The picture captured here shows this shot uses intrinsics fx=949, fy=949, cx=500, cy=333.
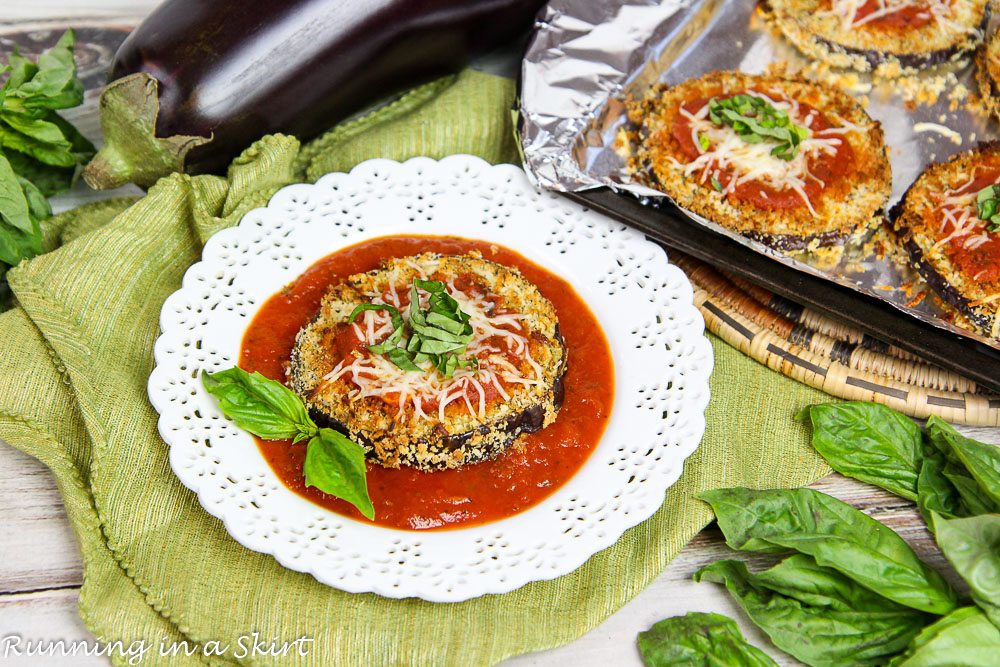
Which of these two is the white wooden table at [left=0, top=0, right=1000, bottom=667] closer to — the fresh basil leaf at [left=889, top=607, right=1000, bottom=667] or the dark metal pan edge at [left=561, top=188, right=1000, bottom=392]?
the dark metal pan edge at [left=561, top=188, right=1000, bottom=392]

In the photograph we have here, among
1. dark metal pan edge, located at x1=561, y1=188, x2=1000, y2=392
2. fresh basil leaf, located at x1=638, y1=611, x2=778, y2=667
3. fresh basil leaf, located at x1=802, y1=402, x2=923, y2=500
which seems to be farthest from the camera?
dark metal pan edge, located at x1=561, y1=188, x2=1000, y2=392

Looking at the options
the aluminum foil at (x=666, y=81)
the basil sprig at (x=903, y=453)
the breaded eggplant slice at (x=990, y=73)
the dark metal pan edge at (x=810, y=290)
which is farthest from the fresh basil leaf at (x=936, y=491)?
the breaded eggplant slice at (x=990, y=73)

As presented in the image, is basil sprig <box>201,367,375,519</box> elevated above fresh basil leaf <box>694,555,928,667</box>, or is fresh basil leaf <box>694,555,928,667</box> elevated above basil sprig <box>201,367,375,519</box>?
basil sprig <box>201,367,375,519</box>

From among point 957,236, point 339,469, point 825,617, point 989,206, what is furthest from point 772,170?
point 339,469

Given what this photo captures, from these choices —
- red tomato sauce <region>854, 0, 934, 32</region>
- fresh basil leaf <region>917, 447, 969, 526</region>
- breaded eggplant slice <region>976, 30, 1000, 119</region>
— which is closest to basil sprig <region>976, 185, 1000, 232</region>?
breaded eggplant slice <region>976, 30, 1000, 119</region>

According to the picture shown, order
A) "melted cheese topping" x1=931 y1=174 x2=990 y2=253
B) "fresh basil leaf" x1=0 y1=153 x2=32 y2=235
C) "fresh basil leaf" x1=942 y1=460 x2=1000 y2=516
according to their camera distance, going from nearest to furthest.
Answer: "fresh basil leaf" x1=942 y1=460 x2=1000 y2=516
"fresh basil leaf" x1=0 y1=153 x2=32 y2=235
"melted cheese topping" x1=931 y1=174 x2=990 y2=253

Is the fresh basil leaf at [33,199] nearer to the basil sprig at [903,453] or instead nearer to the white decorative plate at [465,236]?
the white decorative plate at [465,236]

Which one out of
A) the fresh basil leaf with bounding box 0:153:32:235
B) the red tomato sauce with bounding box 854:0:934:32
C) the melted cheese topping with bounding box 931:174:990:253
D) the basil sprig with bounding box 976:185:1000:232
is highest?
the fresh basil leaf with bounding box 0:153:32:235

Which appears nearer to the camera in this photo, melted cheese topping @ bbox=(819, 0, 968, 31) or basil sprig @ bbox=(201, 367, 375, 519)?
basil sprig @ bbox=(201, 367, 375, 519)
